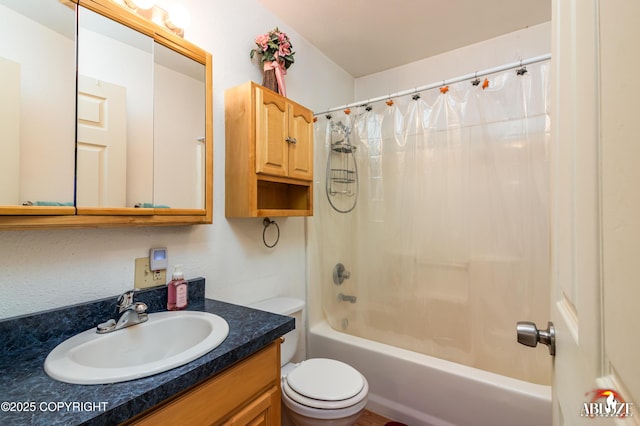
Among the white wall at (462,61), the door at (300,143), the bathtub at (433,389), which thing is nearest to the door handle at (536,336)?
the bathtub at (433,389)

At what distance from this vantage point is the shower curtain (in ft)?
5.01

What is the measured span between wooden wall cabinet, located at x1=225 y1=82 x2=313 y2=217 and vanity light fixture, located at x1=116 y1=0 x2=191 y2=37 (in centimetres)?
34

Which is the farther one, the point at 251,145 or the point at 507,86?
the point at 507,86

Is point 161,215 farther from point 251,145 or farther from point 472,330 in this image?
point 472,330

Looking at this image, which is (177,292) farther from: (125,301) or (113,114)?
(113,114)

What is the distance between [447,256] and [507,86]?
1009 mm

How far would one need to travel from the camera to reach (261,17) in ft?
5.79

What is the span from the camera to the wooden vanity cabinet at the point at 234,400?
71 centimetres

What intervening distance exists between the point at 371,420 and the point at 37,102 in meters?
2.15

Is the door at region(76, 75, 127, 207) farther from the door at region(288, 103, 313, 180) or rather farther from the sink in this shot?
the door at region(288, 103, 313, 180)

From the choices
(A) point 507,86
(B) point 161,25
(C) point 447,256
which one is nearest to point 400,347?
(C) point 447,256

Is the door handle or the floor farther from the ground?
the door handle

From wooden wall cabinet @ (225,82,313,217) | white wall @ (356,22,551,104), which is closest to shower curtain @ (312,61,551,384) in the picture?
wooden wall cabinet @ (225,82,313,217)

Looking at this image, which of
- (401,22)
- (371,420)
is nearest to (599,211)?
(371,420)
